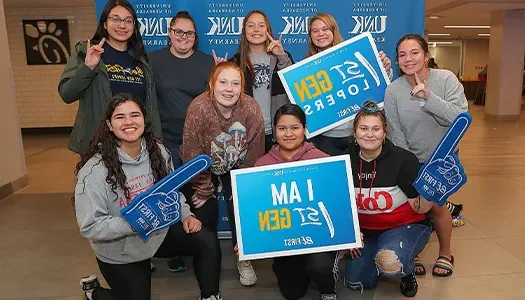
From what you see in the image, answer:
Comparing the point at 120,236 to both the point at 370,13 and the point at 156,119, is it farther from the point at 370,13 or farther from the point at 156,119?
the point at 370,13

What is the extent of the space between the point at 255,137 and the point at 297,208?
58 cm

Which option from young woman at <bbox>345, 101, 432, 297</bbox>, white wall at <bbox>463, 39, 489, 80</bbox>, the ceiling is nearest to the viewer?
young woman at <bbox>345, 101, 432, 297</bbox>

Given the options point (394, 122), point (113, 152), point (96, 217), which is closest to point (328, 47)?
point (394, 122)

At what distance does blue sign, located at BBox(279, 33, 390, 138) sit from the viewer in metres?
2.88

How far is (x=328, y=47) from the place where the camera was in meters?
2.96

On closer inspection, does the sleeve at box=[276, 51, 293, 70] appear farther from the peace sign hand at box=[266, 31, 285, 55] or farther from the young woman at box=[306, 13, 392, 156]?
the young woman at box=[306, 13, 392, 156]

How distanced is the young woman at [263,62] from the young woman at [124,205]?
2.70 ft

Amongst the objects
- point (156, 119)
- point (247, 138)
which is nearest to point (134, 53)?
point (156, 119)

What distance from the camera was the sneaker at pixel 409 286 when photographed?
8.63 feet

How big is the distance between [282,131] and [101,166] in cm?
99

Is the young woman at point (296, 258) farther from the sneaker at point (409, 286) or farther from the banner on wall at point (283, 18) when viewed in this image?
the banner on wall at point (283, 18)

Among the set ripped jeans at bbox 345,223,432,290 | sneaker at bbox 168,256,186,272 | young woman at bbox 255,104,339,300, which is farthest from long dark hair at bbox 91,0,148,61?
ripped jeans at bbox 345,223,432,290

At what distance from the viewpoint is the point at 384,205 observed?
2570 mm

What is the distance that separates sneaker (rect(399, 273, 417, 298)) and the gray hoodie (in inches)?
54.7
